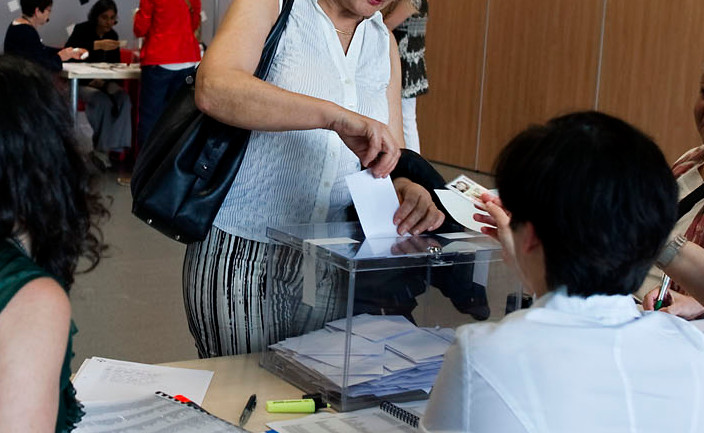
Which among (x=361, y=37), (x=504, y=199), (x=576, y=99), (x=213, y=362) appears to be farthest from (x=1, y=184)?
(x=576, y=99)

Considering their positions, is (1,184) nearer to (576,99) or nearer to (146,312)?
(146,312)

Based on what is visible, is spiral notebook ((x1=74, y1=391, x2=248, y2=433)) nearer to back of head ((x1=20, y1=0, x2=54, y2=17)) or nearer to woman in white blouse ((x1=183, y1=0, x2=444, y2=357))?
woman in white blouse ((x1=183, y1=0, x2=444, y2=357))

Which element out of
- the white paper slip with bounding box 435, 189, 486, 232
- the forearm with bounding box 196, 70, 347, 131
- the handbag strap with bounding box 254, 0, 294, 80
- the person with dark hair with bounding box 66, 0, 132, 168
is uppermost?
the handbag strap with bounding box 254, 0, 294, 80

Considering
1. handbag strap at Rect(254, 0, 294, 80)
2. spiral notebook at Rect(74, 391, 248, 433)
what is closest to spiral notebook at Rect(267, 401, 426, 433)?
spiral notebook at Rect(74, 391, 248, 433)

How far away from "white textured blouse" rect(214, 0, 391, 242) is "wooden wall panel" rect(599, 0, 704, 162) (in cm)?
437

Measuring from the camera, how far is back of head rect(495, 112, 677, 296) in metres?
0.98

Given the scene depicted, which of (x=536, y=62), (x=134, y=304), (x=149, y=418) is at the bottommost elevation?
(x=134, y=304)

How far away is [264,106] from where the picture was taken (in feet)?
5.23

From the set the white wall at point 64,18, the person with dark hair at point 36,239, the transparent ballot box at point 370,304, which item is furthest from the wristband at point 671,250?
the white wall at point 64,18

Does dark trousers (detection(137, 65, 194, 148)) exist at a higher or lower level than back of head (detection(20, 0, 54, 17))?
lower

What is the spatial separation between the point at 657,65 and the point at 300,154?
15.7 feet

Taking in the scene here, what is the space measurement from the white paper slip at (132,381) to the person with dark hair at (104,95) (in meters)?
5.98

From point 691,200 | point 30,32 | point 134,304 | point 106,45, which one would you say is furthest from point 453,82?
point 691,200

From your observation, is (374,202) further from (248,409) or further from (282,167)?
(248,409)
